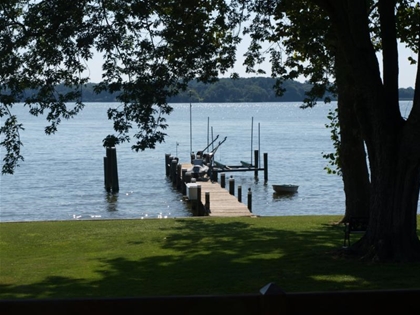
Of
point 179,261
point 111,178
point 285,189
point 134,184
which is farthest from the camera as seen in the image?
point 134,184

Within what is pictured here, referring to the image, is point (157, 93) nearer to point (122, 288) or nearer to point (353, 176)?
point (122, 288)

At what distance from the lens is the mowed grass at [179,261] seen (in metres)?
11.2

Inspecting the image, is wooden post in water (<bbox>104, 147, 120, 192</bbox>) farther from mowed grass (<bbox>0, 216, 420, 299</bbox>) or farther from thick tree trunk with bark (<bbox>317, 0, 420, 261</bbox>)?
thick tree trunk with bark (<bbox>317, 0, 420, 261</bbox>)

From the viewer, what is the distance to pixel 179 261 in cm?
1391

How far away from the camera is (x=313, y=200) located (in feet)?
150

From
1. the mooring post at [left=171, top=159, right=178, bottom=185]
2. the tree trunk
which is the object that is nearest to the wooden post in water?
the mooring post at [left=171, top=159, right=178, bottom=185]

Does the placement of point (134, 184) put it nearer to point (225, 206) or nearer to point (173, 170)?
point (173, 170)

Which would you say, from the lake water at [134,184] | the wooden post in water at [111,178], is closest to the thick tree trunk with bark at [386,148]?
the lake water at [134,184]

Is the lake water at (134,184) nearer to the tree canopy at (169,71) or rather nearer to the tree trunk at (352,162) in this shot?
the tree trunk at (352,162)

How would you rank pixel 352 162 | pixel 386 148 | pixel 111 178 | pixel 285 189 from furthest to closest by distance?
pixel 111 178 < pixel 285 189 < pixel 352 162 < pixel 386 148

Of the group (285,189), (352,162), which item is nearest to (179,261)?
(352,162)

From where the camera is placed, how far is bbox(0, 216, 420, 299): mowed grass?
36.7 ft

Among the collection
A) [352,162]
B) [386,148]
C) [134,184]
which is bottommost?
[134,184]

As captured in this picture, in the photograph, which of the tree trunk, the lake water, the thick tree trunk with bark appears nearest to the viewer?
the thick tree trunk with bark
